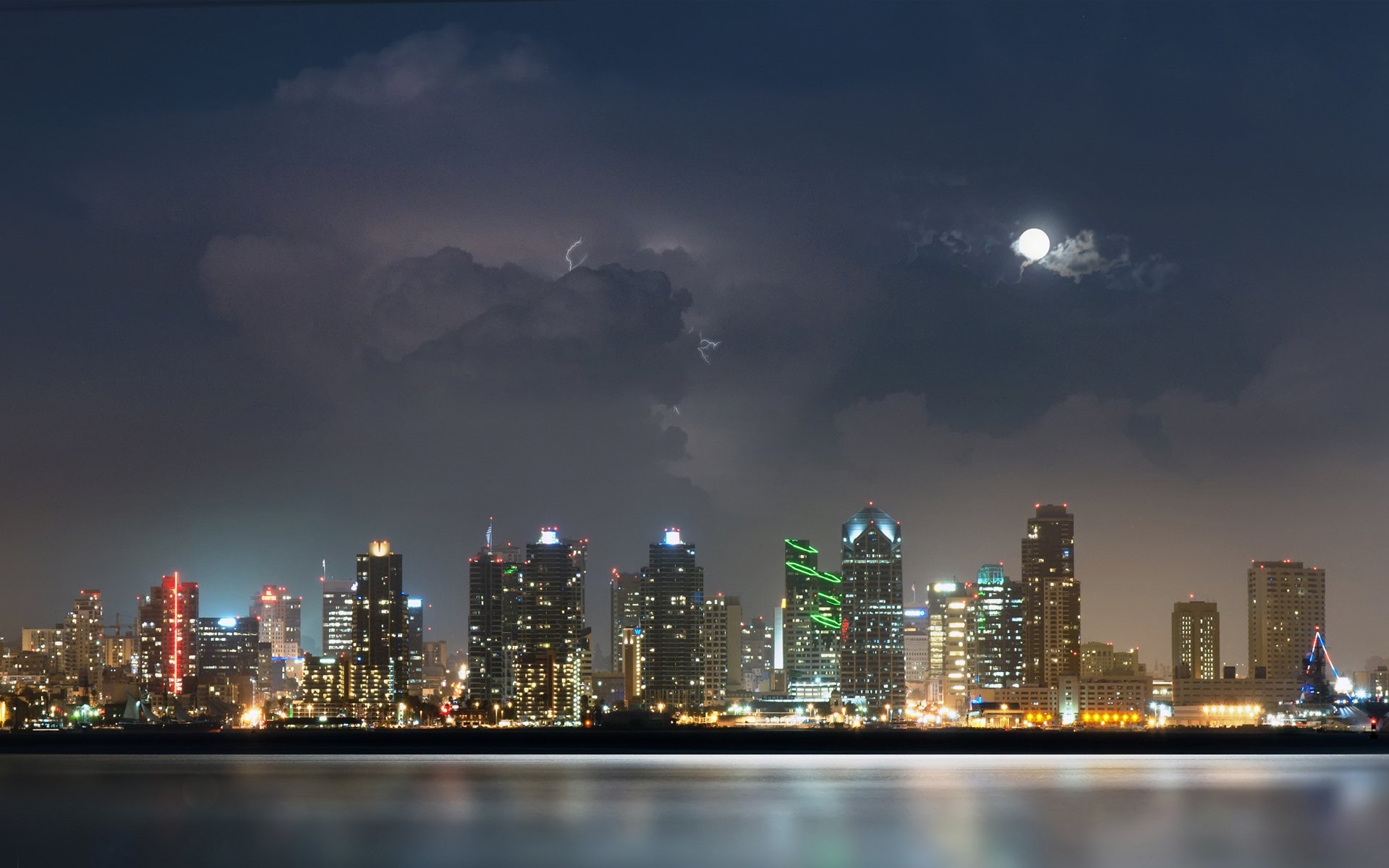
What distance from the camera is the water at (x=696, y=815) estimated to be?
859 inches

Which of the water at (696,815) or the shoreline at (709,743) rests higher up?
the water at (696,815)

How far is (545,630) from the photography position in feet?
391

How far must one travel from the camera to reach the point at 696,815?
27844 millimetres

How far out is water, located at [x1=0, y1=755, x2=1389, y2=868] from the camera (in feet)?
71.6

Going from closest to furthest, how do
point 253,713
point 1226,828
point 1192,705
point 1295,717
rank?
point 1226,828 → point 1295,717 → point 253,713 → point 1192,705

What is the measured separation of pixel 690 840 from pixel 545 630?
9682 cm

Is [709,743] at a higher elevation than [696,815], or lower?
lower

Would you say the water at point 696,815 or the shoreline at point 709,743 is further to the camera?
the shoreline at point 709,743

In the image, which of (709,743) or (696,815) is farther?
(709,743)

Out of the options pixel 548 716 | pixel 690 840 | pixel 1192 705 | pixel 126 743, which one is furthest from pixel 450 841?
pixel 1192 705

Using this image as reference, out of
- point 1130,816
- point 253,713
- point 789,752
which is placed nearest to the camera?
point 1130,816

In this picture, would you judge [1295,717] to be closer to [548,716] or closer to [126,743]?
[548,716]

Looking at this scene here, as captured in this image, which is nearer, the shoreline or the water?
the water

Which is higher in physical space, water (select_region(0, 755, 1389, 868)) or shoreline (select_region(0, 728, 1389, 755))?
water (select_region(0, 755, 1389, 868))
